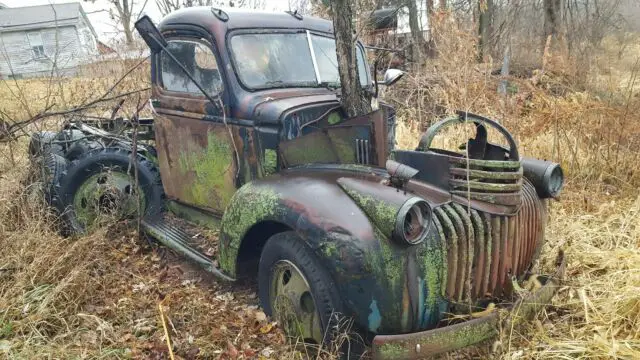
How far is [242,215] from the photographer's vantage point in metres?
2.92

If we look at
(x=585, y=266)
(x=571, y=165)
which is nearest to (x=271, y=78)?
(x=585, y=266)

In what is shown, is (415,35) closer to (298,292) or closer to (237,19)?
(237,19)

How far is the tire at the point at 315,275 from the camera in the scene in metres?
2.43

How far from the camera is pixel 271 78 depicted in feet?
12.0

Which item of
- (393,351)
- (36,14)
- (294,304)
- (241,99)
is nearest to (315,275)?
(294,304)

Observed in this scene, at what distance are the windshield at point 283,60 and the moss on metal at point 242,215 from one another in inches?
38.6

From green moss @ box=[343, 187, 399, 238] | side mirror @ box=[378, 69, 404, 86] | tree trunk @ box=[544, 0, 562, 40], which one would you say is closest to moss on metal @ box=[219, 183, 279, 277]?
green moss @ box=[343, 187, 399, 238]

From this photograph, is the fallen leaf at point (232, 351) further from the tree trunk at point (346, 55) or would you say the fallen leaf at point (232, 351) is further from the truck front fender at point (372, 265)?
the tree trunk at point (346, 55)

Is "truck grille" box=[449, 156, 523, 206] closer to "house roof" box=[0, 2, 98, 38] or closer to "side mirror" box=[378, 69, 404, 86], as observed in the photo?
"side mirror" box=[378, 69, 404, 86]

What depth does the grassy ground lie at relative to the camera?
2.71 metres

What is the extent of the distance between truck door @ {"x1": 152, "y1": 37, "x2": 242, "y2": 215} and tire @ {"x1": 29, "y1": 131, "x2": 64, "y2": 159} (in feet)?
3.67

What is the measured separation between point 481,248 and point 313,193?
87 cm

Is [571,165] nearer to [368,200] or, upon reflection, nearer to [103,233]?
[368,200]

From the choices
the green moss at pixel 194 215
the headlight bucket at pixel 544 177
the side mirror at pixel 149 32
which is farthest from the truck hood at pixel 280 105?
the headlight bucket at pixel 544 177
